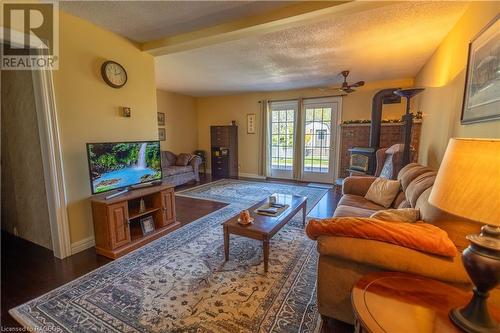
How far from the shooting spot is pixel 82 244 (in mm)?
2514

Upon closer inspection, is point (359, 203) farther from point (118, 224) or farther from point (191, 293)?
point (118, 224)

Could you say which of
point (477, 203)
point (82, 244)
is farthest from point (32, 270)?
point (477, 203)

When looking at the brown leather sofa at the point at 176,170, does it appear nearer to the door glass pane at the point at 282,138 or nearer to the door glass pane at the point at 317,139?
the door glass pane at the point at 282,138

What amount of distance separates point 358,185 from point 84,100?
3415 mm

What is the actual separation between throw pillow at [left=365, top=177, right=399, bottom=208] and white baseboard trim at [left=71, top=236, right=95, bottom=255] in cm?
327

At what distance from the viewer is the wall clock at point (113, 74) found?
260 centimetres

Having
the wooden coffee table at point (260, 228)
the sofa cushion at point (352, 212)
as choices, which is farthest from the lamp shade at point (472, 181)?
the sofa cushion at point (352, 212)

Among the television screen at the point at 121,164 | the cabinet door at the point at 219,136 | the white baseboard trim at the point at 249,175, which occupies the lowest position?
the white baseboard trim at the point at 249,175

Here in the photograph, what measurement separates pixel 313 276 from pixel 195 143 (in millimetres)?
6070

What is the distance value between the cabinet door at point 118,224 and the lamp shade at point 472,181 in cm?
254

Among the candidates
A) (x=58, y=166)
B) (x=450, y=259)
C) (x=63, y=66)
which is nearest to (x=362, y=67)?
(x=450, y=259)

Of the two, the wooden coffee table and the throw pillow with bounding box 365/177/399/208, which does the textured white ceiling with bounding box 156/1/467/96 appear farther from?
the wooden coffee table

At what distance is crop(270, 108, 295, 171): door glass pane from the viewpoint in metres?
6.14

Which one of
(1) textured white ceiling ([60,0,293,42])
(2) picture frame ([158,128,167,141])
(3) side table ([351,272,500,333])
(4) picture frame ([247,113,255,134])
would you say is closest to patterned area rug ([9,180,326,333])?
(3) side table ([351,272,500,333])
